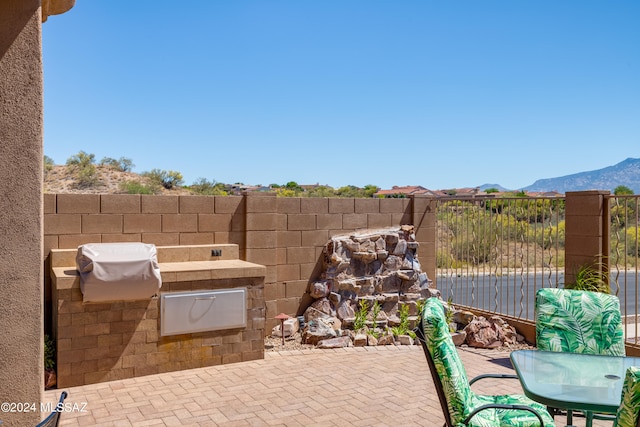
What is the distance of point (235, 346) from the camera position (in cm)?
622

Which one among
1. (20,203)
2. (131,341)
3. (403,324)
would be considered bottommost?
(403,324)

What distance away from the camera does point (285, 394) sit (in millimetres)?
5078

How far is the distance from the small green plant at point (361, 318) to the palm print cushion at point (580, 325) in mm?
3743

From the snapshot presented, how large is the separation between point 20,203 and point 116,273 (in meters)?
2.31

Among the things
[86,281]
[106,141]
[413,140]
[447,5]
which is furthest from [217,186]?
[413,140]

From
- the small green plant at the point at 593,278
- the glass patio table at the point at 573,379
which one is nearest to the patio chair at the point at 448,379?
the glass patio table at the point at 573,379

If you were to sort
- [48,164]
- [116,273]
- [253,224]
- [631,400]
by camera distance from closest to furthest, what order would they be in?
[631,400] → [116,273] → [253,224] → [48,164]

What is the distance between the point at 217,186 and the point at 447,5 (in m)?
11.5

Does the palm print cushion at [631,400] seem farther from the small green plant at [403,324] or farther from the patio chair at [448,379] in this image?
the small green plant at [403,324]

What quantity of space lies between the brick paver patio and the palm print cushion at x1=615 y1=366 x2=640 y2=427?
246 centimetres

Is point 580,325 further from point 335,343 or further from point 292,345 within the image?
point 292,345

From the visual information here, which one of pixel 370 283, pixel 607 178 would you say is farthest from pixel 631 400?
pixel 607 178

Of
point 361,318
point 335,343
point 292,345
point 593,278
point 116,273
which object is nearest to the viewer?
point 116,273

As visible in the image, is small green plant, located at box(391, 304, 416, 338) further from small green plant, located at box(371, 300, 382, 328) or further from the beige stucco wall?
the beige stucco wall
